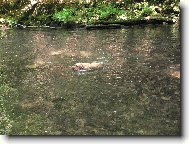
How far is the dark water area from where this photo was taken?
6.55 m

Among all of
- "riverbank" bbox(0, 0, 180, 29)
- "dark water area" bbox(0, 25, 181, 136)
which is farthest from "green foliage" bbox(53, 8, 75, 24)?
"dark water area" bbox(0, 25, 181, 136)

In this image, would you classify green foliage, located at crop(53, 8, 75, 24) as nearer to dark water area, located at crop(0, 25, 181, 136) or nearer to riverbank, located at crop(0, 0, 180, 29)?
riverbank, located at crop(0, 0, 180, 29)

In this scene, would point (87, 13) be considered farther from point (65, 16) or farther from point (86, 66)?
point (86, 66)

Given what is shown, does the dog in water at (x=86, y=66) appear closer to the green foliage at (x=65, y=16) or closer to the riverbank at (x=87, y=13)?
the riverbank at (x=87, y=13)

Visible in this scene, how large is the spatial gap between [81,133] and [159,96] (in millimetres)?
2307

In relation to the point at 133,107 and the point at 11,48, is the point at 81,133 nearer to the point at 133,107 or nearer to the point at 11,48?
the point at 133,107

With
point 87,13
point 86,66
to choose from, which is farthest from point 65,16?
point 86,66

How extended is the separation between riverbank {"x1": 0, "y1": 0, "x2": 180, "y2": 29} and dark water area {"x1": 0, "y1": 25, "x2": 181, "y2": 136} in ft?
7.30

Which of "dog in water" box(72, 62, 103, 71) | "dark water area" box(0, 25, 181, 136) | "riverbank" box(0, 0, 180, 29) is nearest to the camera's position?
"dark water area" box(0, 25, 181, 136)

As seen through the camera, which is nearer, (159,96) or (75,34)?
(159,96)

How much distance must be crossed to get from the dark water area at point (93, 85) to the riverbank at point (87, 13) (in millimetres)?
2225

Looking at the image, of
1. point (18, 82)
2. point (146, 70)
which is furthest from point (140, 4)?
point (18, 82)

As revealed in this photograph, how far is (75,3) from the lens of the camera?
18.5 metres

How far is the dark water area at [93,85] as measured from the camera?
655cm
